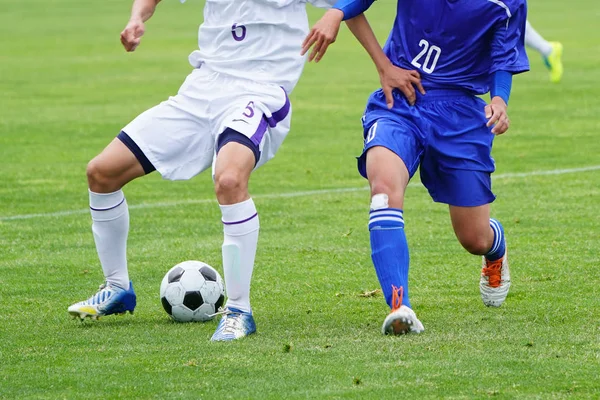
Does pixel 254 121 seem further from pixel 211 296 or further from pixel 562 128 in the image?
pixel 562 128

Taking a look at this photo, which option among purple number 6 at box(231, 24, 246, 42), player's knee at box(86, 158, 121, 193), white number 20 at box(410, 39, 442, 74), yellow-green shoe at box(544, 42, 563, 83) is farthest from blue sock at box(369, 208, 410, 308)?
yellow-green shoe at box(544, 42, 563, 83)

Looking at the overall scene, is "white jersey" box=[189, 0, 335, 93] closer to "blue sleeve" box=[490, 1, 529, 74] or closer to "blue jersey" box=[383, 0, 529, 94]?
"blue jersey" box=[383, 0, 529, 94]

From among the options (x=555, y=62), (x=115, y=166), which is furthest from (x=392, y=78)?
(x=555, y=62)

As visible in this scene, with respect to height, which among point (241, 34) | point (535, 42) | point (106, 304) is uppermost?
point (241, 34)

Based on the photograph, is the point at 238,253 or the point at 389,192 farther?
the point at 238,253

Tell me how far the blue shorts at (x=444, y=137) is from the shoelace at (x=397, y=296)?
0.68 m

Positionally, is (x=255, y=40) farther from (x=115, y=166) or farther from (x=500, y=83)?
(x=500, y=83)

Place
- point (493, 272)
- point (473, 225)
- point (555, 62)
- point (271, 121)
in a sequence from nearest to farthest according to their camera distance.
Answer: point (271, 121), point (473, 225), point (493, 272), point (555, 62)

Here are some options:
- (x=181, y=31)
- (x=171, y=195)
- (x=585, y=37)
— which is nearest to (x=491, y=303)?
(x=171, y=195)

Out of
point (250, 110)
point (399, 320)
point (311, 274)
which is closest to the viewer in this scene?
point (399, 320)

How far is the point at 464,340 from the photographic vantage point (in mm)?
5992

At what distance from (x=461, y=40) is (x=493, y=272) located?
1303 mm

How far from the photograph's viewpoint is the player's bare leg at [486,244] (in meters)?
6.89

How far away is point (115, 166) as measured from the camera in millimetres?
6598
